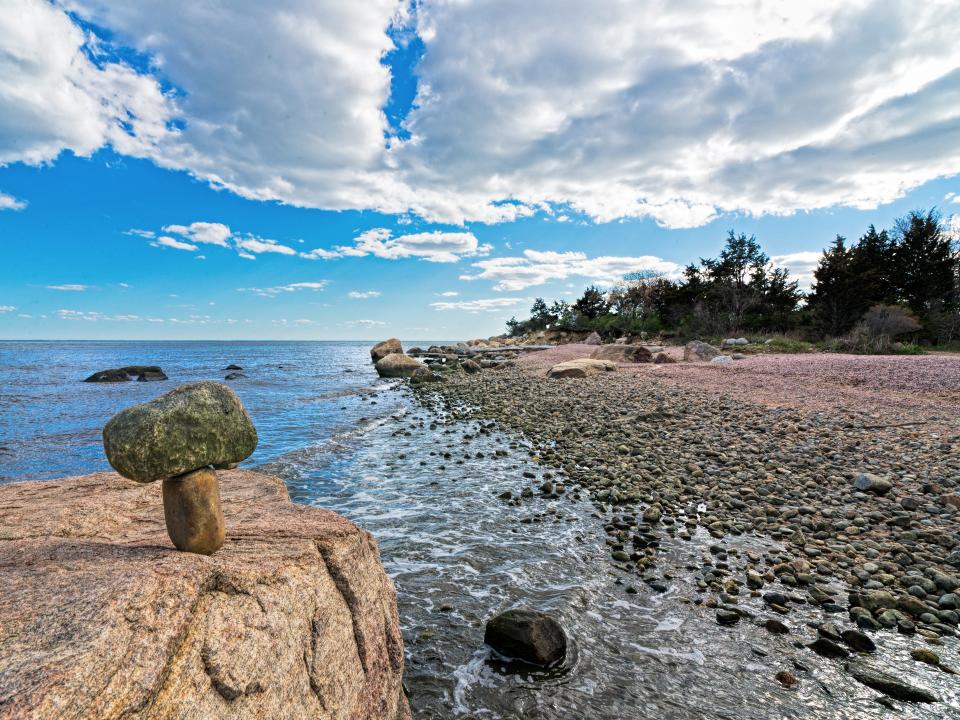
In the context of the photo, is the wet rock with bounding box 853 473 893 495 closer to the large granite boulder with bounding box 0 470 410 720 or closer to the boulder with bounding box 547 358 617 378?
the large granite boulder with bounding box 0 470 410 720

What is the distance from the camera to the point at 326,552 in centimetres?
321

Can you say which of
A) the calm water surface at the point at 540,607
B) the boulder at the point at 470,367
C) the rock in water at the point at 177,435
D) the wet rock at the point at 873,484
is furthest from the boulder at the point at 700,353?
the rock in water at the point at 177,435

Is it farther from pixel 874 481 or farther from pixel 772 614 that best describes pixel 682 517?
pixel 874 481

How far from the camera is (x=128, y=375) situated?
37.2 m

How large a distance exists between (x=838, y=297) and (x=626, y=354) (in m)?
19.9

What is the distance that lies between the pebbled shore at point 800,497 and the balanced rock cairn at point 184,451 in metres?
4.76

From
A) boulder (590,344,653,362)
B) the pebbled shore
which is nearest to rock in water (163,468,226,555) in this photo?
the pebbled shore

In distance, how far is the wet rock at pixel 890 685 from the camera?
3.67 meters

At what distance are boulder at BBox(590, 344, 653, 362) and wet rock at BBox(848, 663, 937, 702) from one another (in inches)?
1076

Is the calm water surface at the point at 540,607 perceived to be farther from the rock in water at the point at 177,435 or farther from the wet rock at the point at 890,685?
the rock in water at the point at 177,435

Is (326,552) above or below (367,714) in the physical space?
above

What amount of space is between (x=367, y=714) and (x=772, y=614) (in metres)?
4.11

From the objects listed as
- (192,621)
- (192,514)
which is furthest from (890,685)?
(192,514)

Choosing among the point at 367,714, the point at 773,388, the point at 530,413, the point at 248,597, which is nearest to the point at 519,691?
the point at 367,714
